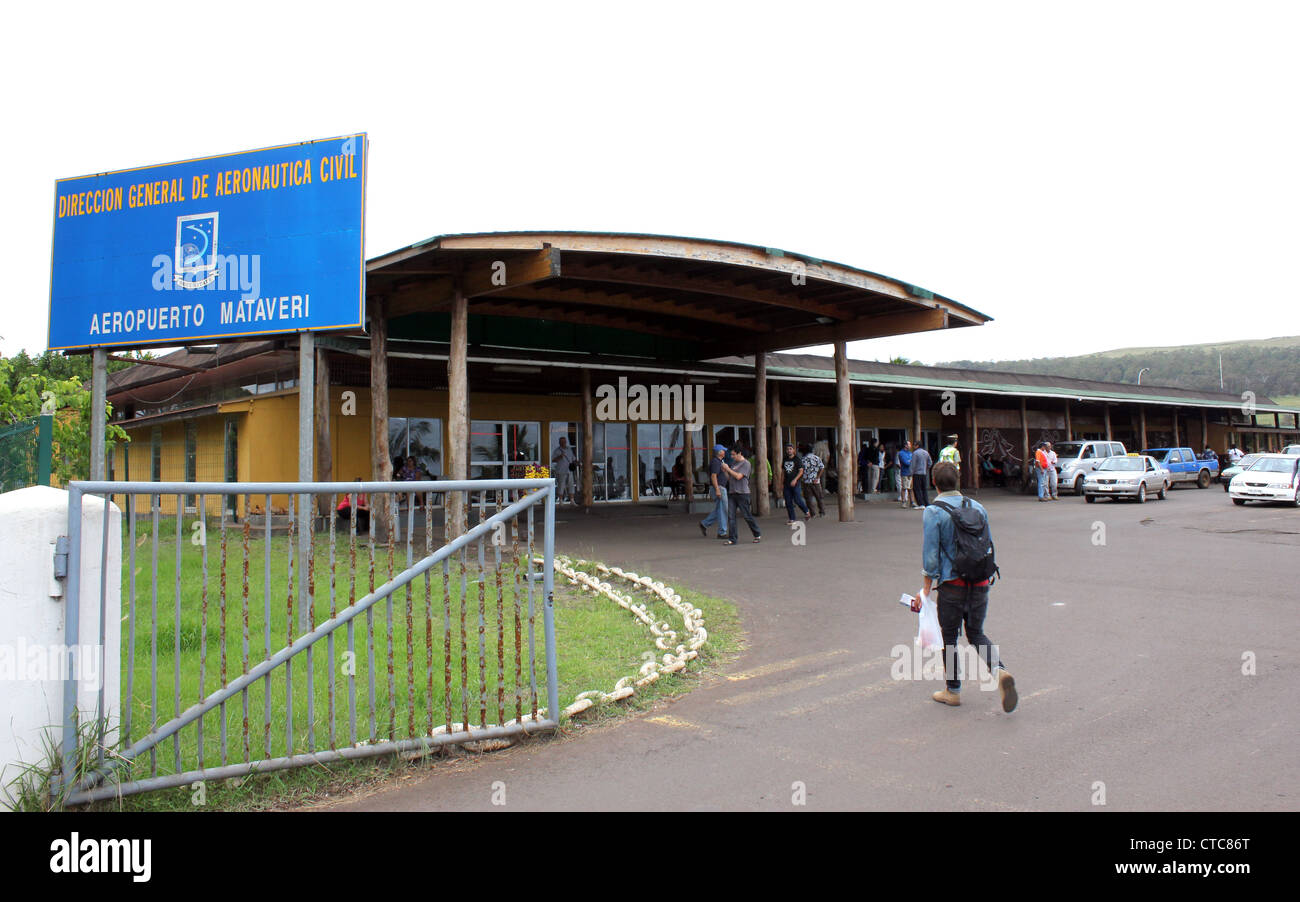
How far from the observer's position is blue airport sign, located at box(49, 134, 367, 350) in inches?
354

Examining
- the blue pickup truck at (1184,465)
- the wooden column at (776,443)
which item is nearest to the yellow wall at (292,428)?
the wooden column at (776,443)

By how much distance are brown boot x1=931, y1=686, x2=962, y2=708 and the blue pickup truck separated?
29462mm

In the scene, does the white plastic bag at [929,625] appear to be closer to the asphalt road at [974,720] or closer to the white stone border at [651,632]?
the asphalt road at [974,720]

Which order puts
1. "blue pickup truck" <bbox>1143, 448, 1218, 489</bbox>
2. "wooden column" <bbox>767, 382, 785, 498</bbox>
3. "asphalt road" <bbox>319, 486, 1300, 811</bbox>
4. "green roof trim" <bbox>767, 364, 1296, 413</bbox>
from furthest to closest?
"blue pickup truck" <bbox>1143, 448, 1218, 489</bbox> < "green roof trim" <bbox>767, 364, 1296, 413</bbox> < "wooden column" <bbox>767, 382, 785, 498</bbox> < "asphalt road" <bbox>319, 486, 1300, 811</bbox>

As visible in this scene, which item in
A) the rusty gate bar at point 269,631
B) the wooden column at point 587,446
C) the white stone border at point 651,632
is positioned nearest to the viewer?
the rusty gate bar at point 269,631

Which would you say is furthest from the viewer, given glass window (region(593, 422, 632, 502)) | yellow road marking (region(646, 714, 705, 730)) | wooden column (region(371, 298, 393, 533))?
glass window (region(593, 422, 632, 502))

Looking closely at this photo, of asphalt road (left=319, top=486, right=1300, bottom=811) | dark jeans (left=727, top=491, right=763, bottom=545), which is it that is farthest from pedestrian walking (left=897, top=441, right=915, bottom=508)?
asphalt road (left=319, top=486, right=1300, bottom=811)

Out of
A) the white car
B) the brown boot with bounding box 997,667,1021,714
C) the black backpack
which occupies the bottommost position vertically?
the brown boot with bounding box 997,667,1021,714

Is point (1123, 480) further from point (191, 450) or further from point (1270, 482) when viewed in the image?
point (191, 450)

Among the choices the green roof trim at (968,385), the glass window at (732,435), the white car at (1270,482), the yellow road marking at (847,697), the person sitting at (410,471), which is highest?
the green roof trim at (968,385)

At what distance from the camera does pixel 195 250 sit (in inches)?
373

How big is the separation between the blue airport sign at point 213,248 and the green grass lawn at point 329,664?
9.03 ft

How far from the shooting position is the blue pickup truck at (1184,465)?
30922 mm

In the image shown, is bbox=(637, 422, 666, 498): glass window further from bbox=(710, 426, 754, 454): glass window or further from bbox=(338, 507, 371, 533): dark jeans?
bbox=(338, 507, 371, 533): dark jeans
